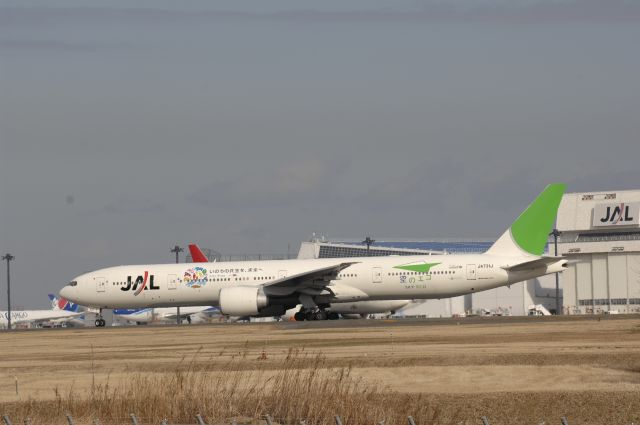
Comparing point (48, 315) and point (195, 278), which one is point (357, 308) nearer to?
point (195, 278)

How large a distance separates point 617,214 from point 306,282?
47042mm

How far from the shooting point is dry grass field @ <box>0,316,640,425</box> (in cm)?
1764

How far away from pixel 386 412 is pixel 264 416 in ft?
6.95

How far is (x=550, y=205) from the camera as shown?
55.3m

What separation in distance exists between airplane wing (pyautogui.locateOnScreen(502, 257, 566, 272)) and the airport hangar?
126 ft

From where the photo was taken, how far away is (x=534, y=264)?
52031 millimetres

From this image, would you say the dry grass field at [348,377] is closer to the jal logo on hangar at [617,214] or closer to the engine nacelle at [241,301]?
the engine nacelle at [241,301]

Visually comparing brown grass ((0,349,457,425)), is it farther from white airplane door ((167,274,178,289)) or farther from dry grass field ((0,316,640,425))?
white airplane door ((167,274,178,289))

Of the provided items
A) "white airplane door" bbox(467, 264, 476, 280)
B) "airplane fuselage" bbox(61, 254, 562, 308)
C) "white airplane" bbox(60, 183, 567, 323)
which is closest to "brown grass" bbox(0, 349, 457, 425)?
"white airplane" bbox(60, 183, 567, 323)

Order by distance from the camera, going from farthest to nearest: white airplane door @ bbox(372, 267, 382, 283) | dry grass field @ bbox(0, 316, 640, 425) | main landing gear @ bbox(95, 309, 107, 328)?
main landing gear @ bbox(95, 309, 107, 328)
white airplane door @ bbox(372, 267, 382, 283)
dry grass field @ bbox(0, 316, 640, 425)

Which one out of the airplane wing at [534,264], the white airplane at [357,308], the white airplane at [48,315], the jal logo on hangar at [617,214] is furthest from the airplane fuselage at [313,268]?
the white airplane at [48,315]

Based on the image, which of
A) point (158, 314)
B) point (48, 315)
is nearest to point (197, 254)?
point (158, 314)

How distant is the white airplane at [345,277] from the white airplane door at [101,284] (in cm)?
113

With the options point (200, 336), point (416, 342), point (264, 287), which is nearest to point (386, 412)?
point (416, 342)
